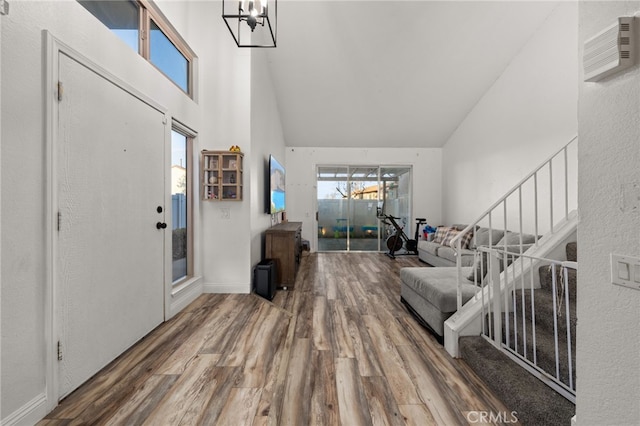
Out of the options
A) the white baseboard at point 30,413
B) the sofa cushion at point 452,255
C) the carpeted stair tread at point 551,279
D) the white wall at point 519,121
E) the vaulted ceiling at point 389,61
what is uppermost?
the vaulted ceiling at point 389,61

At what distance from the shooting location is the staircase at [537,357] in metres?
1.29

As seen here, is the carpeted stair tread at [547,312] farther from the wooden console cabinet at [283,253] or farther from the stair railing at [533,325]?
the wooden console cabinet at [283,253]

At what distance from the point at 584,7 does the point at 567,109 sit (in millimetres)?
3190

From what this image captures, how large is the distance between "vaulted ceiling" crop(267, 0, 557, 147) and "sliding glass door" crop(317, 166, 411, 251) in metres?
1.00

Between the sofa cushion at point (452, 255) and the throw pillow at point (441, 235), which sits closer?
the sofa cushion at point (452, 255)

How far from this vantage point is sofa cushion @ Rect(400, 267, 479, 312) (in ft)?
6.88

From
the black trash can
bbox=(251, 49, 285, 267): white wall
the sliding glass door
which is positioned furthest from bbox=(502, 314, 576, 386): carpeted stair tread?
the sliding glass door

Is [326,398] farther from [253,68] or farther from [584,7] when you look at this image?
[253,68]

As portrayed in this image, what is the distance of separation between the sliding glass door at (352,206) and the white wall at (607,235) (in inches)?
216

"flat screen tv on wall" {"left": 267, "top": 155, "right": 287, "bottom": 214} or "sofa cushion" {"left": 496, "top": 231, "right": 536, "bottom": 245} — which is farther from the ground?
"flat screen tv on wall" {"left": 267, "top": 155, "right": 287, "bottom": 214}

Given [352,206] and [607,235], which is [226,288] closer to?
[607,235]

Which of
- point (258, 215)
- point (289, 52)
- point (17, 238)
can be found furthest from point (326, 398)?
point (289, 52)

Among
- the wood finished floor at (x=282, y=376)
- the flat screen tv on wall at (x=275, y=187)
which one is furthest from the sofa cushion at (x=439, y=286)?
the flat screen tv on wall at (x=275, y=187)

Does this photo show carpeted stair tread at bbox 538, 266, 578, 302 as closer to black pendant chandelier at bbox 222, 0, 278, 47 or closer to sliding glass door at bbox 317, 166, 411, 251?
black pendant chandelier at bbox 222, 0, 278, 47
